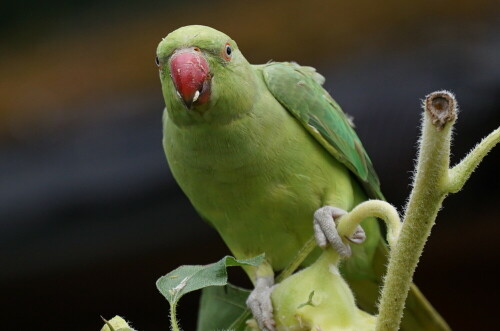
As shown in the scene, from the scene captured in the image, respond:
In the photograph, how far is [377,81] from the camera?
8.02 feet

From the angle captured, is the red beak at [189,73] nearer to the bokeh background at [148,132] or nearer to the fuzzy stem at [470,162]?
the fuzzy stem at [470,162]

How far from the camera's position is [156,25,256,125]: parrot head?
1244 millimetres

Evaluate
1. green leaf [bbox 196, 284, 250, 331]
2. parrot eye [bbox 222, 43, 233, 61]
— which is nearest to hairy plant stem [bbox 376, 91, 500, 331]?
green leaf [bbox 196, 284, 250, 331]

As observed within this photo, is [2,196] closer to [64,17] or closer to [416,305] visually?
[64,17]

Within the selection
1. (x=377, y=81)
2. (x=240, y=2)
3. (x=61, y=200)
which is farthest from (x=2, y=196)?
(x=377, y=81)

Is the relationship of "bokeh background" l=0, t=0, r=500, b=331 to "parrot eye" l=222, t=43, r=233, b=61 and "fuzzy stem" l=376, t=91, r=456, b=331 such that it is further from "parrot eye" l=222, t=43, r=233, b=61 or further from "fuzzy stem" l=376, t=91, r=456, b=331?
"fuzzy stem" l=376, t=91, r=456, b=331

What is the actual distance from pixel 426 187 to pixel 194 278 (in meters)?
0.32

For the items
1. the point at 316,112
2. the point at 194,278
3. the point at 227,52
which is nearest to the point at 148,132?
the point at 316,112

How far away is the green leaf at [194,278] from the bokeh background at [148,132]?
1.60 m

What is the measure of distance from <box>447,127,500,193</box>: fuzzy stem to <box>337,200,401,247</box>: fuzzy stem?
0.09 metres

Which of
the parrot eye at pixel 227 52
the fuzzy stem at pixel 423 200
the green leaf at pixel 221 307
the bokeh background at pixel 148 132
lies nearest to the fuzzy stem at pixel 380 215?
the fuzzy stem at pixel 423 200

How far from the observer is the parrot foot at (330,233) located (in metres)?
0.97

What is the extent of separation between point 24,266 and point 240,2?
139cm

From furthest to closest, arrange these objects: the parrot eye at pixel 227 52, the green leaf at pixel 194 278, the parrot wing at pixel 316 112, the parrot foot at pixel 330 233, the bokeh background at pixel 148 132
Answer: the bokeh background at pixel 148 132
the parrot wing at pixel 316 112
the parrot eye at pixel 227 52
the parrot foot at pixel 330 233
the green leaf at pixel 194 278
